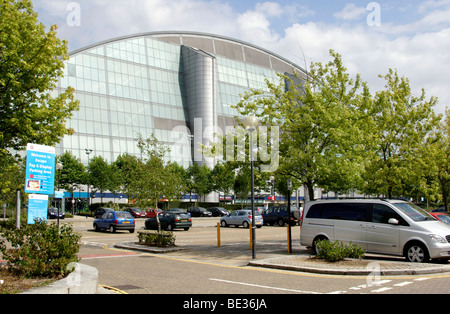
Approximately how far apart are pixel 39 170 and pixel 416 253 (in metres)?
11.8

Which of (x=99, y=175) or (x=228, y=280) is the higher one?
(x=99, y=175)

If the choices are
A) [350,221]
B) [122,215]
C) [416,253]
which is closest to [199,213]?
[122,215]

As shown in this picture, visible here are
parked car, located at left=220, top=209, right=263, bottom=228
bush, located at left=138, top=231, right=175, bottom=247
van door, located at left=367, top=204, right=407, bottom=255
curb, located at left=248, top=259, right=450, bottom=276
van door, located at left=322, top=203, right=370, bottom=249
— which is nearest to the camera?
curb, located at left=248, top=259, right=450, bottom=276

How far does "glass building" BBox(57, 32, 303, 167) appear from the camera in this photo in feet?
223

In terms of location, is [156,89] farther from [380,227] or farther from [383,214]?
[380,227]

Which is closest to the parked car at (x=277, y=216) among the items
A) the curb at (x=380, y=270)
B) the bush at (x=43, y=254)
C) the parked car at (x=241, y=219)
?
the parked car at (x=241, y=219)

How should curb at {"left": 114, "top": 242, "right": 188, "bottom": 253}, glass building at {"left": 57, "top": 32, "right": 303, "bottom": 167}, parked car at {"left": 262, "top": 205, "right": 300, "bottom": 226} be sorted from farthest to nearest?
glass building at {"left": 57, "top": 32, "right": 303, "bottom": 167}, parked car at {"left": 262, "top": 205, "right": 300, "bottom": 226}, curb at {"left": 114, "top": 242, "right": 188, "bottom": 253}

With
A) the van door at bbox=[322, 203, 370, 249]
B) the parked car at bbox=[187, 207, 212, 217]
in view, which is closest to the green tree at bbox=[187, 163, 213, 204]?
the parked car at bbox=[187, 207, 212, 217]

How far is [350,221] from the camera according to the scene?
1409cm

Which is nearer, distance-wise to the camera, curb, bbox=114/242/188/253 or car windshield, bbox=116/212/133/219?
curb, bbox=114/242/188/253

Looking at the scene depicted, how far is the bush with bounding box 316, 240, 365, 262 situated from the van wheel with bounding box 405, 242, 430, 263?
136 centimetres

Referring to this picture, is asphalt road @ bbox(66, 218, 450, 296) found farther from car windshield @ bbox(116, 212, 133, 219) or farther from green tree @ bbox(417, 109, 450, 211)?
car windshield @ bbox(116, 212, 133, 219)

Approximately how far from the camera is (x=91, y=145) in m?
67.4
